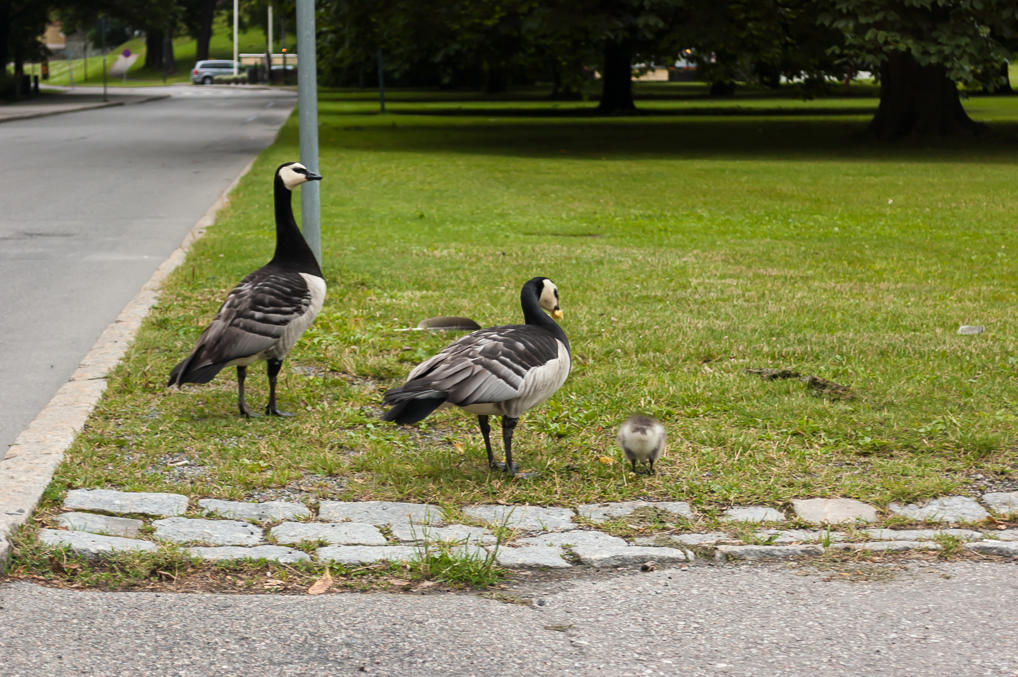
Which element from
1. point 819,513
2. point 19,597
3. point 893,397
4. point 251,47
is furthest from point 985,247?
point 251,47

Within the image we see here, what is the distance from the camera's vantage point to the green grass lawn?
5383 mm

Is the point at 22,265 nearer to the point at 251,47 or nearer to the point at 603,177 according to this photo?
the point at 603,177

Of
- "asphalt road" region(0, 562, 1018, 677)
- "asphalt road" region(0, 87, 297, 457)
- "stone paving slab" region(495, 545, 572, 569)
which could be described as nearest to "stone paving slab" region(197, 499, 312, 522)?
"asphalt road" region(0, 562, 1018, 677)

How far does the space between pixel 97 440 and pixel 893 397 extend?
423 cm

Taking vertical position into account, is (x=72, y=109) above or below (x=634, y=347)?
above

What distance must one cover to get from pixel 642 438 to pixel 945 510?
1.30 meters

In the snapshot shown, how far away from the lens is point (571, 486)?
5.25m

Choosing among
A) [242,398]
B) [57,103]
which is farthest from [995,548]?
[57,103]

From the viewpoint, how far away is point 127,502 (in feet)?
16.0

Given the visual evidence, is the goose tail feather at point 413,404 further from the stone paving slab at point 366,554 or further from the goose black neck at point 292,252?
the goose black neck at point 292,252

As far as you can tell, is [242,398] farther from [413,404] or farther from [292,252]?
[413,404]

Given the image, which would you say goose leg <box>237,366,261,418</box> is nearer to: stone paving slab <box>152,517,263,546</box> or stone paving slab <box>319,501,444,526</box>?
stone paving slab <box>319,501,444,526</box>

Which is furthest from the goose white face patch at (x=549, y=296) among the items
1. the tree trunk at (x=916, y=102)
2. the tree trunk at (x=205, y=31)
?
the tree trunk at (x=205, y=31)

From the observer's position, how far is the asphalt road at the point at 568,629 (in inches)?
138
